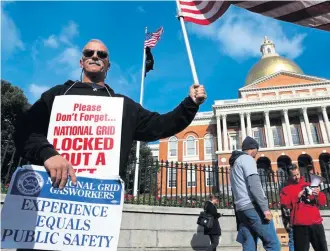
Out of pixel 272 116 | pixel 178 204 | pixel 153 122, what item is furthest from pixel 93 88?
pixel 272 116

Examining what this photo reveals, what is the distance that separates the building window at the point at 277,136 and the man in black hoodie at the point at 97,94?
4396 cm

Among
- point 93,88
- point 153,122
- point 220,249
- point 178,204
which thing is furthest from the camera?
point 178,204

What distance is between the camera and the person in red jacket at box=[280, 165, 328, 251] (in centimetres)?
463

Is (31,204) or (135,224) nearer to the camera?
(31,204)

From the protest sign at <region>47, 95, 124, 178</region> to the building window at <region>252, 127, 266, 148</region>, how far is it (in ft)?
142

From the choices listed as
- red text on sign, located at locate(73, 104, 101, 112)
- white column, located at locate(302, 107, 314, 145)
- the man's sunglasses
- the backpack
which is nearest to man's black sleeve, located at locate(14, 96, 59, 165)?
Answer: red text on sign, located at locate(73, 104, 101, 112)

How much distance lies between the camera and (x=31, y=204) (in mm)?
1514

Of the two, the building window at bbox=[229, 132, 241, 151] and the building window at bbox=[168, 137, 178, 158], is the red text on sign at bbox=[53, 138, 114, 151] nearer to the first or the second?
the building window at bbox=[229, 132, 241, 151]

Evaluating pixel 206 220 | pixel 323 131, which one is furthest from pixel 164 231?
pixel 323 131

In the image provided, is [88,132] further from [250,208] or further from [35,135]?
[250,208]

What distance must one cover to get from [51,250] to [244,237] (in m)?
3.30

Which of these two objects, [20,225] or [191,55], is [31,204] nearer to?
[20,225]

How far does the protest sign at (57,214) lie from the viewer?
1.48 meters

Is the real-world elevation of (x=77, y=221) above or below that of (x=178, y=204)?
below
